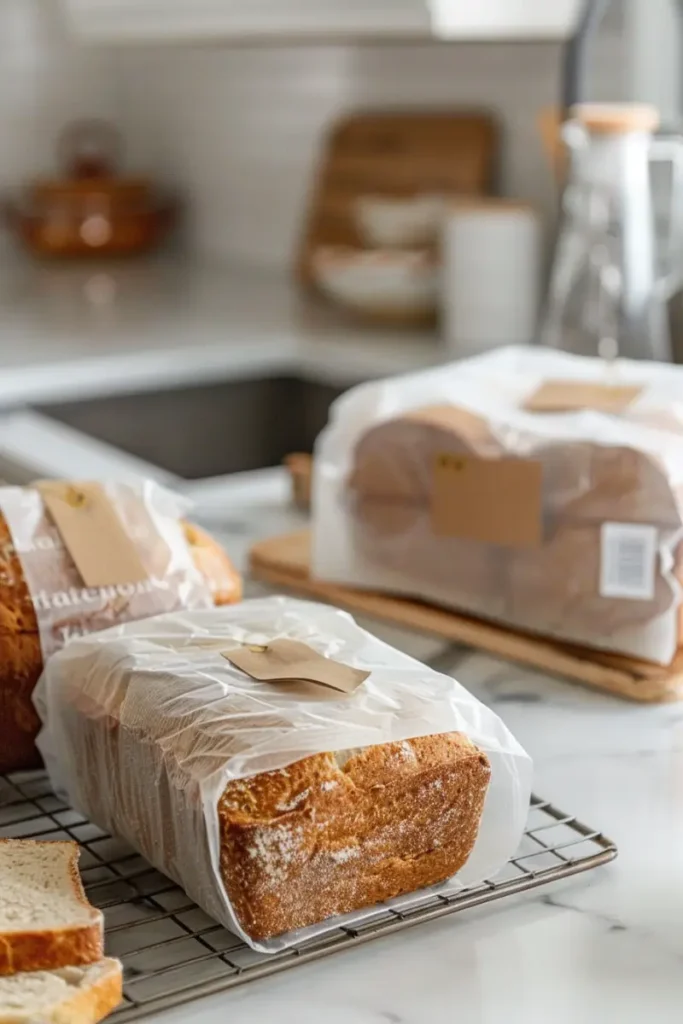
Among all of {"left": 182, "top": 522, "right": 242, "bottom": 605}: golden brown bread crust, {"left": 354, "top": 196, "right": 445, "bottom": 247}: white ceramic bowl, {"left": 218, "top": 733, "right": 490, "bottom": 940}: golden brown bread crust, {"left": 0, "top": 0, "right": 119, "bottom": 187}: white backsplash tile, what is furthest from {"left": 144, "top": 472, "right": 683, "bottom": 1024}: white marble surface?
{"left": 0, "top": 0, "right": 119, "bottom": 187}: white backsplash tile

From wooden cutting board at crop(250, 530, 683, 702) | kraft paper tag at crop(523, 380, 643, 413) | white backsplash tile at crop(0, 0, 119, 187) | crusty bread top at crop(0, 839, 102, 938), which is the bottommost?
wooden cutting board at crop(250, 530, 683, 702)

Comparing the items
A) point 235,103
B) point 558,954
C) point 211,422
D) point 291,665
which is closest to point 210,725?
point 291,665

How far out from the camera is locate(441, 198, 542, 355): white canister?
7.98 ft

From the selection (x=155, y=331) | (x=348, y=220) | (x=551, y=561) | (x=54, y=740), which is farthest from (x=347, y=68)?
(x=54, y=740)

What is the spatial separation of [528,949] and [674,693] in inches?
15.4

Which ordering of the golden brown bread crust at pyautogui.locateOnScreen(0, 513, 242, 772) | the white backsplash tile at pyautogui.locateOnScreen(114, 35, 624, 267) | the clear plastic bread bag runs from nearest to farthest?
the clear plastic bread bag < the golden brown bread crust at pyautogui.locateOnScreen(0, 513, 242, 772) < the white backsplash tile at pyautogui.locateOnScreen(114, 35, 624, 267)

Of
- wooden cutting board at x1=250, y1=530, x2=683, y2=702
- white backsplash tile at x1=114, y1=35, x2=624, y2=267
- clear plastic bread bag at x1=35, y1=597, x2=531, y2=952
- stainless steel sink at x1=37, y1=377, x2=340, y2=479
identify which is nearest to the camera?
clear plastic bread bag at x1=35, y1=597, x2=531, y2=952

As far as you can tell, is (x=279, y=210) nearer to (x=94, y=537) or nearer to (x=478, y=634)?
(x=478, y=634)

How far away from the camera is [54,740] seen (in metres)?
Result: 0.98

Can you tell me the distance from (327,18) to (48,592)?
1.61m

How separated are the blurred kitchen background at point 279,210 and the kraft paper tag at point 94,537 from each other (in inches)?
30.0

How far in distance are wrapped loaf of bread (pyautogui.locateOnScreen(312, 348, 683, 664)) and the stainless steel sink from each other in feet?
4.07

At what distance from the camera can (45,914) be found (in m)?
0.77

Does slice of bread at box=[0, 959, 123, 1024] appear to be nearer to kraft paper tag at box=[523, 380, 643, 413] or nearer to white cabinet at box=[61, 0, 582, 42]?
kraft paper tag at box=[523, 380, 643, 413]
